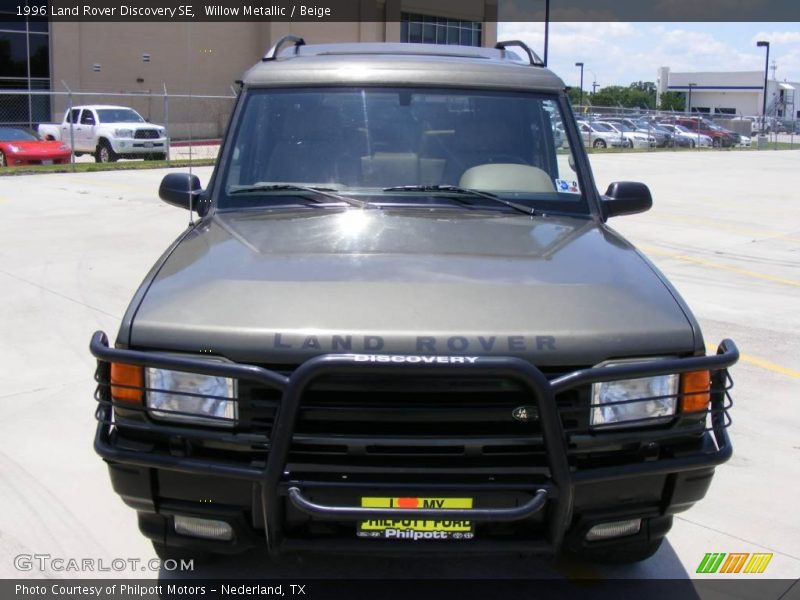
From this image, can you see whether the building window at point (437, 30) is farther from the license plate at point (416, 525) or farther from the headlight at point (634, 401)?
the license plate at point (416, 525)

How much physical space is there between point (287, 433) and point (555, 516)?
33.3 inches

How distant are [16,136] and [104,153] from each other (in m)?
2.79

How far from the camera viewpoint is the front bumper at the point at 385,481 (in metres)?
2.66

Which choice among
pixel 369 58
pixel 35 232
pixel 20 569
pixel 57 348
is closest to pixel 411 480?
pixel 20 569

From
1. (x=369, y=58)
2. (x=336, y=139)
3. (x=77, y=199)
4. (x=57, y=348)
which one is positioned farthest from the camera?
(x=77, y=199)

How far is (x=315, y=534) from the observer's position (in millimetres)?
2840

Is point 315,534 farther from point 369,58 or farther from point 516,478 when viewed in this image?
point 369,58

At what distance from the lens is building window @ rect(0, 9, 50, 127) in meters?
34.8

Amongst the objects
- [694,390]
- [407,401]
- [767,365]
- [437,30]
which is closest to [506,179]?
[694,390]

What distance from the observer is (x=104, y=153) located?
25406 mm

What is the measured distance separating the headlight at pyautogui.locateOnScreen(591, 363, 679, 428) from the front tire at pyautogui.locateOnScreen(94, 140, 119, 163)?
78.8 ft

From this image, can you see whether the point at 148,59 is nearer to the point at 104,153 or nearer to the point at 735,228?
the point at 104,153

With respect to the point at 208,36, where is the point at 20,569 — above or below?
below

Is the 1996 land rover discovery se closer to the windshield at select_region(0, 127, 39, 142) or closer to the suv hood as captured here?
the suv hood
